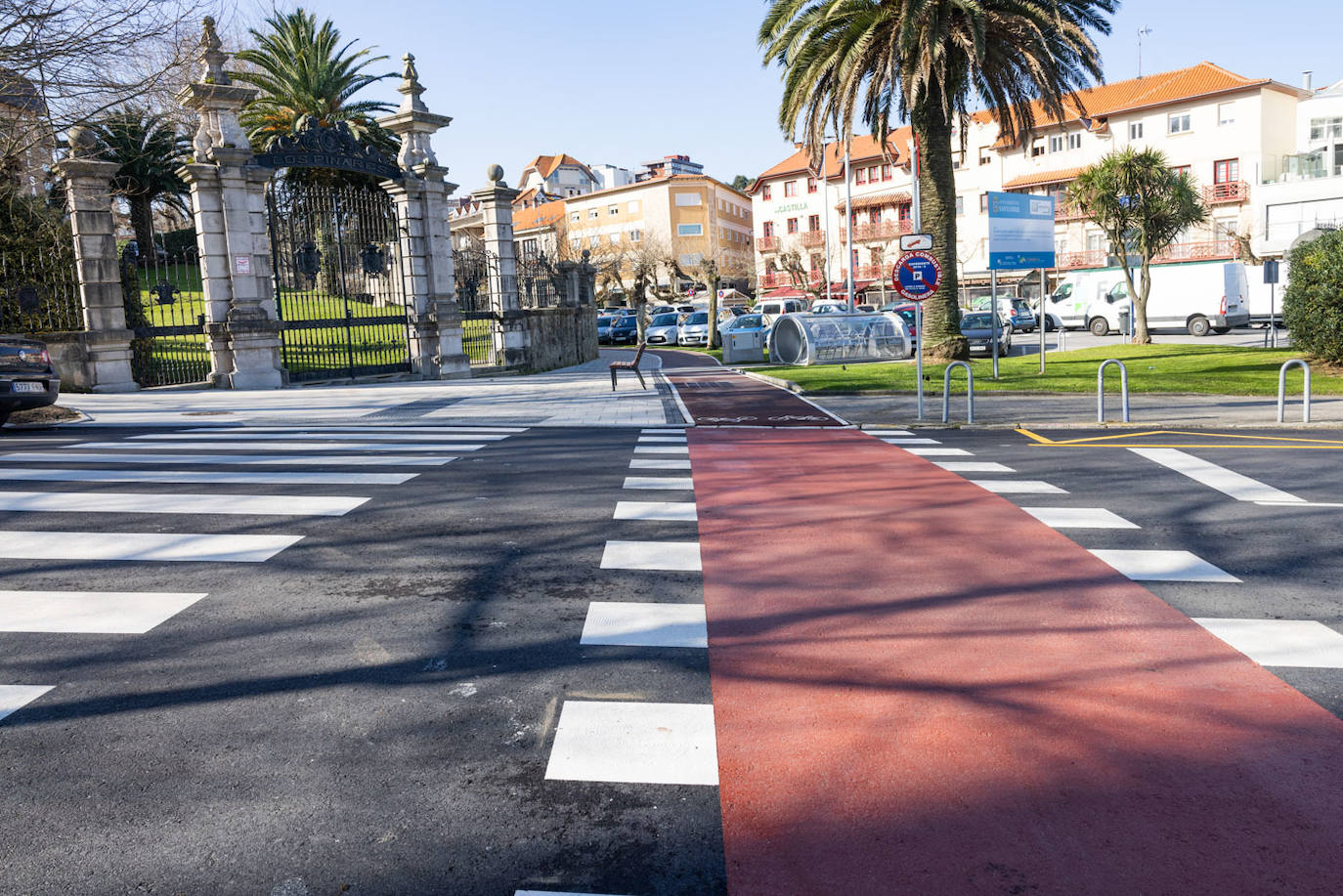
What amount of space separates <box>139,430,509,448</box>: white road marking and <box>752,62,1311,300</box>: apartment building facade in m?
31.8

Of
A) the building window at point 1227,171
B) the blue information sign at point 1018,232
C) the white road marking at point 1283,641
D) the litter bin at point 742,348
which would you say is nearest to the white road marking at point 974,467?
the white road marking at point 1283,641

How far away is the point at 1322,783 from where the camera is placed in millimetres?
3334

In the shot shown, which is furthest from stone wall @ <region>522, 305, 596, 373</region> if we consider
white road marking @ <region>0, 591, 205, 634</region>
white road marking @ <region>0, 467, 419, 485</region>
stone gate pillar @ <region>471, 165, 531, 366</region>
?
white road marking @ <region>0, 591, 205, 634</region>

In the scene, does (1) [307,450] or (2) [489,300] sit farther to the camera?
(2) [489,300]

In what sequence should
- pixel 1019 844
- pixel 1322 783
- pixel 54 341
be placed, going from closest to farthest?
1. pixel 1019 844
2. pixel 1322 783
3. pixel 54 341

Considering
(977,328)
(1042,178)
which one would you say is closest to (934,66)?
(977,328)

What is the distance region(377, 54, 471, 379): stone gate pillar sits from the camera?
74.3 feet

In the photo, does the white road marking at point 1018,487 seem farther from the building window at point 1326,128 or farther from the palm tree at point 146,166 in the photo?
the building window at point 1326,128

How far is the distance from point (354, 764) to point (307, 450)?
25.9 ft

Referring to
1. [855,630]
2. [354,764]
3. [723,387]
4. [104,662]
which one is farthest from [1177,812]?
[723,387]

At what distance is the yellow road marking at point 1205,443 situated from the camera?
11117mm

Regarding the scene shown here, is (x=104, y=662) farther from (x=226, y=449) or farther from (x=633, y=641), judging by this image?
(x=226, y=449)

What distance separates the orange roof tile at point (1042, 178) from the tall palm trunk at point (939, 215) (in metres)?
38.0

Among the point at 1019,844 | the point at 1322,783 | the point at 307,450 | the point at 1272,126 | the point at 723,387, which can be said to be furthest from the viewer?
the point at 1272,126
